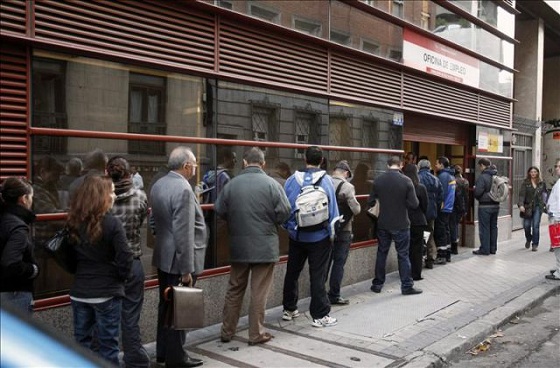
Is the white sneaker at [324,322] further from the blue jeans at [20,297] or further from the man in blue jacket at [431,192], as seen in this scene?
the man in blue jacket at [431,192]

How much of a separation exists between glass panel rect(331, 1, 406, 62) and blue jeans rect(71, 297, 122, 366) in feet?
18.8

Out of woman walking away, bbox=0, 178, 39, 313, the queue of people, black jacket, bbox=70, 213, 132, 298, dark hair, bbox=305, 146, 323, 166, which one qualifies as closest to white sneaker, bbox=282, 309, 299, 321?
the queue of people

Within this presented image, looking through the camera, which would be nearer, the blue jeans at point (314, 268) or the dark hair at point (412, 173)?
the blue jeans at point (314, 268)

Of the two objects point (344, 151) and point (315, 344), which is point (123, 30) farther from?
point (344, 151)

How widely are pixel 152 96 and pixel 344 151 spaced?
12.4 ft

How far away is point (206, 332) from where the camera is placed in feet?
20.3

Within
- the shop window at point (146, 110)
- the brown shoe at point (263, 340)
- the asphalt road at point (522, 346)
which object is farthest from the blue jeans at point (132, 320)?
the asphalt road at point (522, 346)

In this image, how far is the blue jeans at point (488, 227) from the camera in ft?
38.7

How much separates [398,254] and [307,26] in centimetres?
348

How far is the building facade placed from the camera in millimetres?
4992

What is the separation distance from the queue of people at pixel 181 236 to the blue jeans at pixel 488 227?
243 centimetres

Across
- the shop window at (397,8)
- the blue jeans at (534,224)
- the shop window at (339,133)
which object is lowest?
the blue jeans at (534,224)

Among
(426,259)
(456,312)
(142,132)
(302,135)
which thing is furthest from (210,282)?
(426,259)

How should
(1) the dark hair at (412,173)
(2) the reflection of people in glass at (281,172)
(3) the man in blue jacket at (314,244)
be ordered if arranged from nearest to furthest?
(3) the man in blue jacket at (314,244) → (2) the reflection of people in glass at (281,172) → (1) the dark hair at (412,173)
